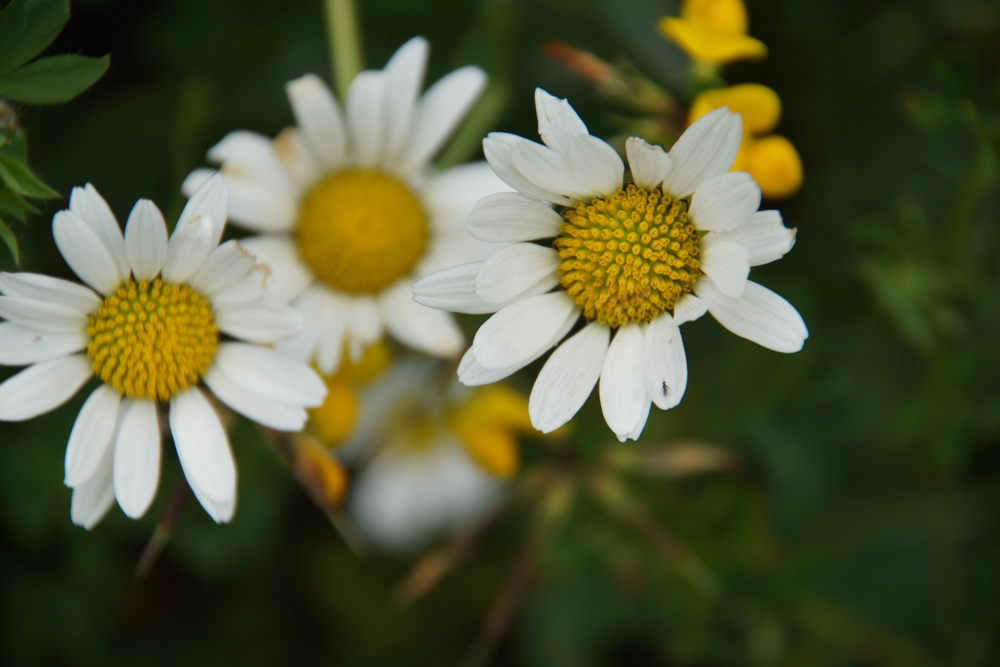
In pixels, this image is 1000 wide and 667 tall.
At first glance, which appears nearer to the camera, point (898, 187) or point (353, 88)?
point (353, 88)

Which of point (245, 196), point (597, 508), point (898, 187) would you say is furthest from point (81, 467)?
point (898, 187)

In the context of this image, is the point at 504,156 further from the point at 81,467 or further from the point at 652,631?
the point at 652,631

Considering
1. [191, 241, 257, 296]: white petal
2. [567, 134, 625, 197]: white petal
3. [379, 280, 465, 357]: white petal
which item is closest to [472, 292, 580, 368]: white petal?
[567, 134, 625, 197]: white petal

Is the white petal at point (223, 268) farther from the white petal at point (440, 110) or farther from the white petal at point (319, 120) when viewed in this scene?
the white petal at point (440, 110)

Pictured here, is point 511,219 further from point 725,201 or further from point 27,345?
point 27,345

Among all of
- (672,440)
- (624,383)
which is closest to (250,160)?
(624,383)
